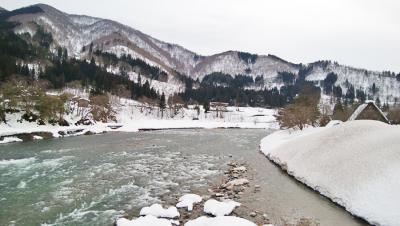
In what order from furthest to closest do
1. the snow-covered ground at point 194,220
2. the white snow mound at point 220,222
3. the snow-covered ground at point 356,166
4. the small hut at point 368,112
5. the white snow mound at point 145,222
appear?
the small hut at point 368,112 → the snow-covered ground at point 356,166 → the white snow mound at point 145,222 → the snow-covered ground at point 194,220 → the white snow mound at point 220,222

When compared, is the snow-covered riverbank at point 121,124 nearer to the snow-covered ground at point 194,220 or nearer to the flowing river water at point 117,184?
the flowing river water at point 117,184

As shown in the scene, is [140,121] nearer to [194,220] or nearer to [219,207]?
[219,207]

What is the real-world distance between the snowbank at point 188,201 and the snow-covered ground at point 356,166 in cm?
1022

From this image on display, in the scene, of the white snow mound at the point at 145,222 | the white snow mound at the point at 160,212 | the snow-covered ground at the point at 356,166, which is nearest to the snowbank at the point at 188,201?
the white snow mound at the point at 160,212

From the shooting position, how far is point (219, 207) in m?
23.0

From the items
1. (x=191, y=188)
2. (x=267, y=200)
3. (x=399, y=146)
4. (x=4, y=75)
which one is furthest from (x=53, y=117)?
(x=399, y=146)

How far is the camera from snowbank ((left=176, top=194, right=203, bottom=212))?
78.4 ft

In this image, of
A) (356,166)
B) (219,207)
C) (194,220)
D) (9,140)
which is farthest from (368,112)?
(9,140)

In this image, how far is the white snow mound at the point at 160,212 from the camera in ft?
71.5

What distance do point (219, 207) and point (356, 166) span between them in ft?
40.8

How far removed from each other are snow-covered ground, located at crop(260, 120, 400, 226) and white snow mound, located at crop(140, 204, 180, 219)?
11.8 meters

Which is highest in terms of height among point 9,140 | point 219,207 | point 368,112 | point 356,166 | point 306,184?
point 368,112

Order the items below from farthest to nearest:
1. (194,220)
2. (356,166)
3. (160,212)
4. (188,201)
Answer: (356,166)
(188,201)
(160,212)
(194,220)

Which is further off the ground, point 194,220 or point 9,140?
point 9,140
